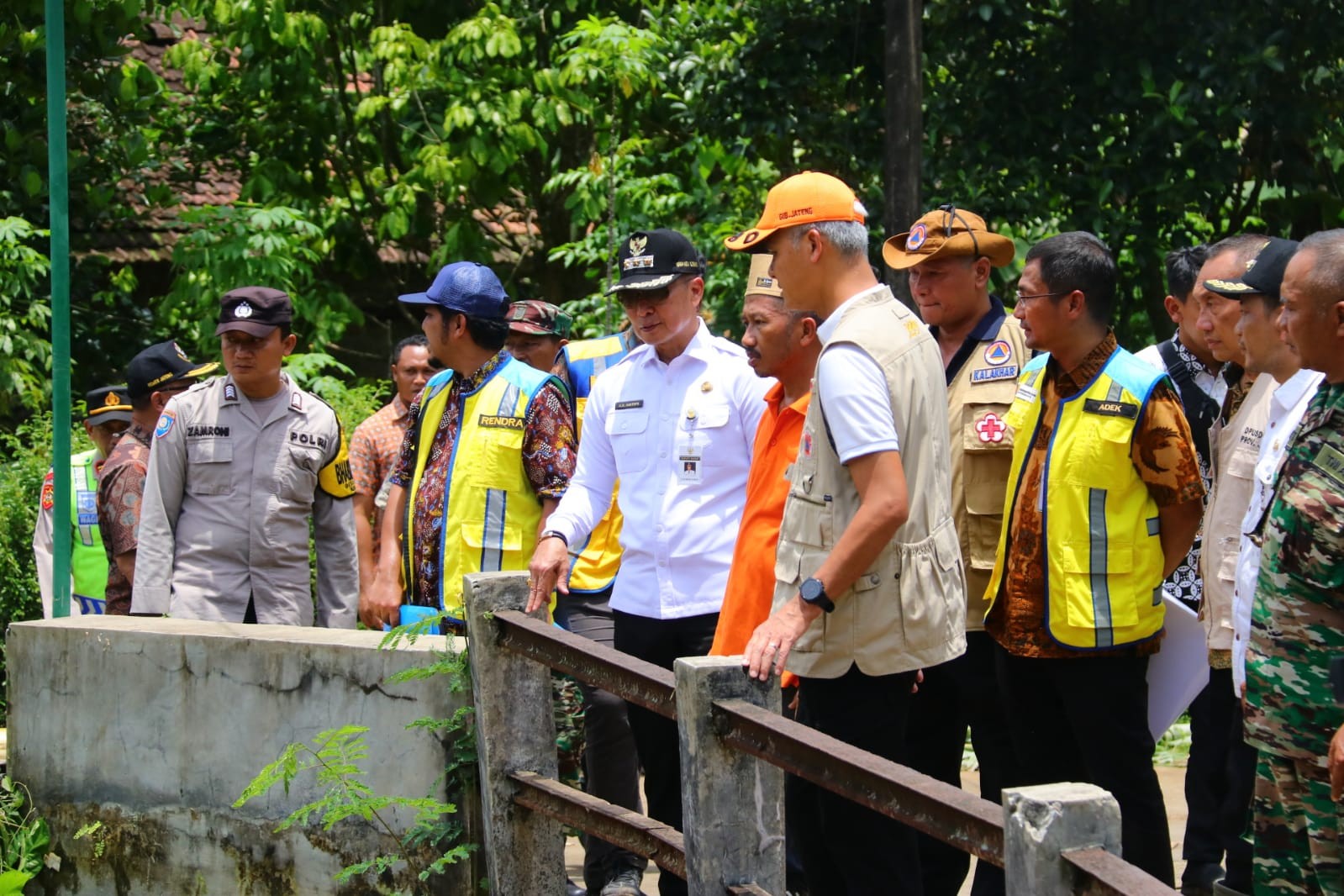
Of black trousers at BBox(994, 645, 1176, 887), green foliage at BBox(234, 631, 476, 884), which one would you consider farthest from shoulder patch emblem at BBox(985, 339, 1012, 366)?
green foliage at BBox(234, 631, 476, 884)

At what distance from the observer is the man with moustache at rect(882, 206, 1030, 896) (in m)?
4.54

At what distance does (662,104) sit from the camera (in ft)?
40.3

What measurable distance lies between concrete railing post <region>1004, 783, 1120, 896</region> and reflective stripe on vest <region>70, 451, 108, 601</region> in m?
5.92

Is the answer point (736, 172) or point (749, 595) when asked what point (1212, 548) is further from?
point (736, 172)

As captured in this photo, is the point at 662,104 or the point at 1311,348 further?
the point at 662,104

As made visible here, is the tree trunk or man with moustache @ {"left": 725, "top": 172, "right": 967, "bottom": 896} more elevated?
the tree trunk

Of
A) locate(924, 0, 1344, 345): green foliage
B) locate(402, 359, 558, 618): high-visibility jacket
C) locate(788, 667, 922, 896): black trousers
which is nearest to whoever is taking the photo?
locate(788, 667, 922, 896): black trousers

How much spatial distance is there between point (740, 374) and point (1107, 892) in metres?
2.52

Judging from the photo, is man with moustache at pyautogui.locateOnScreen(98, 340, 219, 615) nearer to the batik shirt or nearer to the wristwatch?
the batik shirt

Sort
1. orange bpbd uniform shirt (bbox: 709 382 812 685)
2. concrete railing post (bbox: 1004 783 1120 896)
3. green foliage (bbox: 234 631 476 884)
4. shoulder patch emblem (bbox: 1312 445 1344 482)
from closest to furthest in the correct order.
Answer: concrete railing post (bbox: 1004 783 1120 896) → shoulder patch emblem (bbox: 1312 445 1344 482) → orange bpbd uniform shirt (bbox: 709 382 812 685) → green foliage (bbox: 234 631 476 884)

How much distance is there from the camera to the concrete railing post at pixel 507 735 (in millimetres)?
4297

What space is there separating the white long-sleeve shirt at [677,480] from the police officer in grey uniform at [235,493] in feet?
5.07

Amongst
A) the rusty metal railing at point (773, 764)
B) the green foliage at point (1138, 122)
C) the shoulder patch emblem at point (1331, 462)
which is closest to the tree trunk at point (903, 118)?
the green foliage at point (1138, 122)

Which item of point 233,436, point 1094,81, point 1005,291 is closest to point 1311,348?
point 233,436
